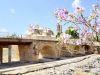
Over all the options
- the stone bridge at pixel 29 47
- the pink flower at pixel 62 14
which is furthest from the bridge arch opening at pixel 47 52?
the pink flower at pixel 62 14

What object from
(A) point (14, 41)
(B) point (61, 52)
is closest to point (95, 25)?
(A) point (14, 41)

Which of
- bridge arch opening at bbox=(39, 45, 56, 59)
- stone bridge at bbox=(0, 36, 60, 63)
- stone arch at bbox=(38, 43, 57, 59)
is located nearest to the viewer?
stone bridge at bbox=(0, 36, 60, 63)

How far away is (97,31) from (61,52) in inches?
1345

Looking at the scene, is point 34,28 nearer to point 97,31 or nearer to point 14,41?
point 14,41

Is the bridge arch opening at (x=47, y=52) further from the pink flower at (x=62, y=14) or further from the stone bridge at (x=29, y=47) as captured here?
the pink flower at (x=62, y=14)

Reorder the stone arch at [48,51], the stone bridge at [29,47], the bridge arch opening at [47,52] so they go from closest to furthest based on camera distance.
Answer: the stone bridge at [29,47] → the stone arch at [48,51] → the bridge arch opening at [47,52]

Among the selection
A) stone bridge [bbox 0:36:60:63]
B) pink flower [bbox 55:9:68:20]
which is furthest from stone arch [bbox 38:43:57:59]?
pink flower [bbox 55:9:68:20]

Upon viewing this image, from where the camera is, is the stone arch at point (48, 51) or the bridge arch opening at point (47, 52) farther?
the bridge arch opening at point (47, 52)

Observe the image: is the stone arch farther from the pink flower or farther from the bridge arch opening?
the pink flower

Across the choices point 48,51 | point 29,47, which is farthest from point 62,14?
point 48,51

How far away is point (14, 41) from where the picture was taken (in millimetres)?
30016

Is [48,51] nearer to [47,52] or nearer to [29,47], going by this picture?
[47,52]

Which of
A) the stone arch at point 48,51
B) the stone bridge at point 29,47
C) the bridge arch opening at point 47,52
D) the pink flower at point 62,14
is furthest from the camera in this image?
the bridge arch opening at point 47,52

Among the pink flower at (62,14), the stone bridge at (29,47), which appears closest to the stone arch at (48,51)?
the stone bridge at (29,47)
